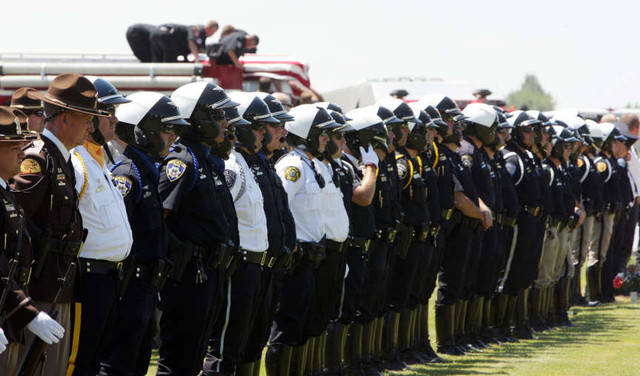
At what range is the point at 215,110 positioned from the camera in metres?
7.70

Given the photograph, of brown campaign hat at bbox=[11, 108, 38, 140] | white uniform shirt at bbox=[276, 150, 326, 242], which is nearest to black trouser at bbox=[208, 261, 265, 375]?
white uniform shirt at bbox=[276, 150, 326, 242]

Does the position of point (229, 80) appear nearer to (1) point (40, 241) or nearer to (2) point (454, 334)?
(2) point (454, 334)

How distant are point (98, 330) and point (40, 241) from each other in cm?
70

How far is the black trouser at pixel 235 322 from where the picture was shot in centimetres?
784

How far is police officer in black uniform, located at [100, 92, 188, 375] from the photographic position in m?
6.74

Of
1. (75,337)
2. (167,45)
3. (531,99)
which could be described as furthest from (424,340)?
(531,99)

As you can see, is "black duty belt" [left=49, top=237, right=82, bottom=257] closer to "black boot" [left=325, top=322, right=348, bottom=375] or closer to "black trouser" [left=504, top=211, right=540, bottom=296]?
"black boot" [left=325, top=322, right=348, bottom=375]

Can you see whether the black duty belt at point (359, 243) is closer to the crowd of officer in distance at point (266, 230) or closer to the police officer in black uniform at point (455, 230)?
the crowd of officer in distance at point (266, 230)

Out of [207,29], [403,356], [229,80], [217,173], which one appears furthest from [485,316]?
[217,173]

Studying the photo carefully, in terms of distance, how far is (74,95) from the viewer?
624cm

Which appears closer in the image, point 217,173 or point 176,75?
point 217,173

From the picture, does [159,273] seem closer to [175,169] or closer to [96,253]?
[96,253]

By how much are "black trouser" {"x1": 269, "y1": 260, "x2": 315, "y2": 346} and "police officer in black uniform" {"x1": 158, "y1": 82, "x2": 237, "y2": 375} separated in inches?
59.3

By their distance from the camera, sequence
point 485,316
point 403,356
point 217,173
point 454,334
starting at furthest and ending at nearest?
point 485,316 → point 454,334 → point 403,356 → point 217,173
